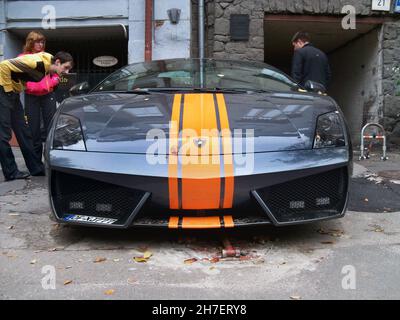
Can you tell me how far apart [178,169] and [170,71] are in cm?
156

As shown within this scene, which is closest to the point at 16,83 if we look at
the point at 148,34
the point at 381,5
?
the point at 148,34

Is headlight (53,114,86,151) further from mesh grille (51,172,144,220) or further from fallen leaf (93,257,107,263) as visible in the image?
fallen leaf (93,257,107,263)

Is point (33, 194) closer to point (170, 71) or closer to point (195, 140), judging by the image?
point (170, 71)

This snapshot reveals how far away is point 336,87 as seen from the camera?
11.6 m

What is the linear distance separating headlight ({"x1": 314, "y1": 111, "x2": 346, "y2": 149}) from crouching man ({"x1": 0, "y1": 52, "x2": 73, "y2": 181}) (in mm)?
2893

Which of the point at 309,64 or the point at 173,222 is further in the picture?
the point at 309,64

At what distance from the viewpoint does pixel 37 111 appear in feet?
17.4

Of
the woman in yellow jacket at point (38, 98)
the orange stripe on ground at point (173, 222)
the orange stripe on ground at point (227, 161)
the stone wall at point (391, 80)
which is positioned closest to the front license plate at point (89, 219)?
the orange stripe on ground at point (173, 222)

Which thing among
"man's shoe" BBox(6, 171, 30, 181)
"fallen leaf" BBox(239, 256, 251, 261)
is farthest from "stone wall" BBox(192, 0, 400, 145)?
"fallen leaf" BBox(239, 256, 251, 261)

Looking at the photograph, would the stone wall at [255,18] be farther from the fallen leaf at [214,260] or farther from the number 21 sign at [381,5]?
the fallen leaf at [214,260]

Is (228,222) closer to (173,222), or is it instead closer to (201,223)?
(201,223)

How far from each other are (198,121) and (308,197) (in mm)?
815
